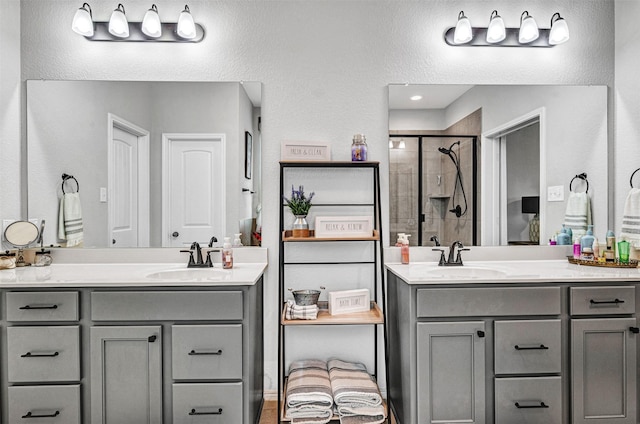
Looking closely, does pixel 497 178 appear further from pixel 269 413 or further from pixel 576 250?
pixel 269 413

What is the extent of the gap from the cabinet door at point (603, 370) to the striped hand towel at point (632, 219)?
1.86ft

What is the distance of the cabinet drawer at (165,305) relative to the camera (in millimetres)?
1903

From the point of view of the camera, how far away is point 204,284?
189cm

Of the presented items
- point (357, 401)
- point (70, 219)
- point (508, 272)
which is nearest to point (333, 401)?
point (357, 401)

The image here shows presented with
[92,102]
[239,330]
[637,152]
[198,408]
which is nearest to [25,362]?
[198,408]

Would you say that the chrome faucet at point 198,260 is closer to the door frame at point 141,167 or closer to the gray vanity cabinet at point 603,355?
the door frame at point 141,167

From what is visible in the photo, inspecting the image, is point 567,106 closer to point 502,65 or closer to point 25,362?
point 502,65

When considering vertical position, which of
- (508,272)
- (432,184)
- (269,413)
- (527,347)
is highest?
(432,184)

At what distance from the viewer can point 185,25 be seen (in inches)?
94.4

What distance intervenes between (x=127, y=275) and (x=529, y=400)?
80.3 inches

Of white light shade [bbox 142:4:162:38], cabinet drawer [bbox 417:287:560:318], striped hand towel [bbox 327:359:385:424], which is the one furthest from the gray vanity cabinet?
white light shade [bbox 142:4:162:38]

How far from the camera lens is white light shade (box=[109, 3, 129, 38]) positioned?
7.82ft

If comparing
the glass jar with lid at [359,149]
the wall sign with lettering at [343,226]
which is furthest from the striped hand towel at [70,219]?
the glass jar with lid at [359,149]

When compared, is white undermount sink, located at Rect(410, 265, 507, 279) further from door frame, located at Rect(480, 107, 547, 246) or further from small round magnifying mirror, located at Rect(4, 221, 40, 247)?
small round magnifying mirror, located at Rect(4, 221, 40, 247)
